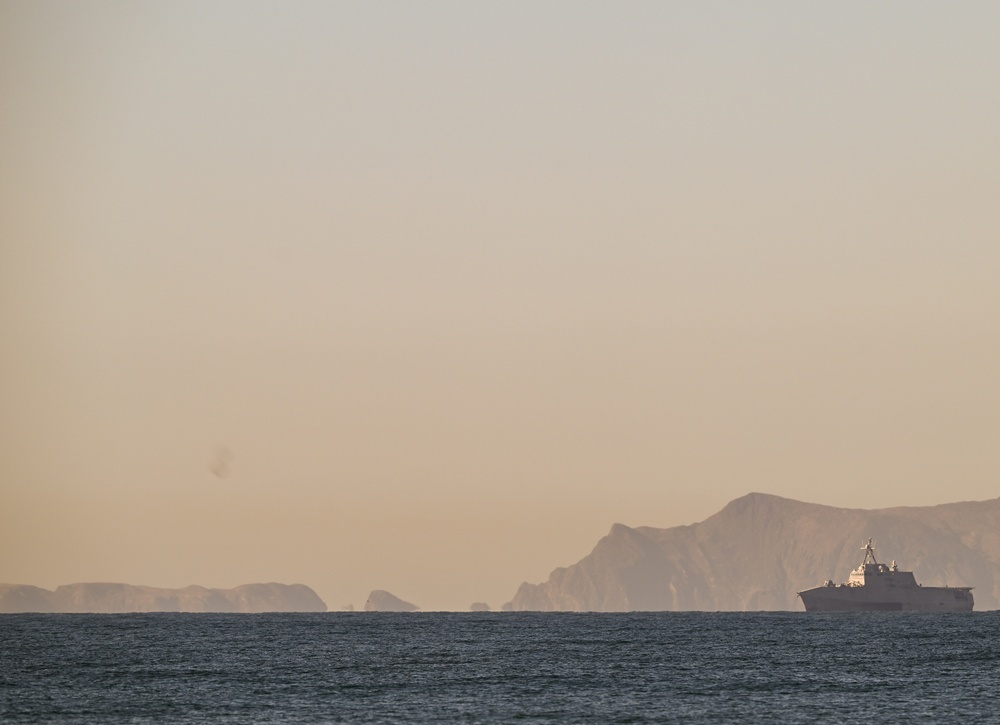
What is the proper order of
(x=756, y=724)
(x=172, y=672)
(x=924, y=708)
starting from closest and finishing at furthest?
(x=756, y=724)
(x=924, y=708)
(x=172, y=672)

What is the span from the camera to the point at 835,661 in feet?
460

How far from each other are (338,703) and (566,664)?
4158cm

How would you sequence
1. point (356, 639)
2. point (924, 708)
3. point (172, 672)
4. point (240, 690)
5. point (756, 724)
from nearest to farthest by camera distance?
1. point (756, 724)
2. point (924, 708)
3. point (240, 690)
4. point (172, 672)
5. point (356, 639)

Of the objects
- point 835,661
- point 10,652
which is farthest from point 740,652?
point 10,652

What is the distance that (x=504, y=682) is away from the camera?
117 metres

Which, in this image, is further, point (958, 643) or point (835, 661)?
point (958, 643)

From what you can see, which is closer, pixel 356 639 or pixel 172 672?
pixel 172 672

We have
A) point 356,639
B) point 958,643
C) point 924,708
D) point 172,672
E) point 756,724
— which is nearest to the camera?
point 756,724

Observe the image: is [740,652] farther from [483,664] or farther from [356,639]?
[356,639]

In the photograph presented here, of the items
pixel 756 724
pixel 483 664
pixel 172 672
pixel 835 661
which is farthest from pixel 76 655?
pixel 756 724

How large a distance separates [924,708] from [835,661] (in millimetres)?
43830

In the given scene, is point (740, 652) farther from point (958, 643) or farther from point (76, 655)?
point (76, 655)

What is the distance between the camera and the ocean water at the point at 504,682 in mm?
94125

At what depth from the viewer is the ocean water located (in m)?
94.1
